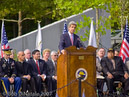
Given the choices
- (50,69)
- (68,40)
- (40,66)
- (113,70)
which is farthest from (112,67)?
(68,40)

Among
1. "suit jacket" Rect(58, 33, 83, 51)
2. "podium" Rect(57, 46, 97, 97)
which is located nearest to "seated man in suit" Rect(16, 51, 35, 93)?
"suit jacket" Rect(58, 33, 83, 51)

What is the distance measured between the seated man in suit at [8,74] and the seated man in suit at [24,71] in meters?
0.21

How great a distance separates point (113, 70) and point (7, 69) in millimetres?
2991

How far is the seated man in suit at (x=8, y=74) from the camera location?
1241cm

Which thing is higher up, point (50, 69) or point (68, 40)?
point (68, 40)

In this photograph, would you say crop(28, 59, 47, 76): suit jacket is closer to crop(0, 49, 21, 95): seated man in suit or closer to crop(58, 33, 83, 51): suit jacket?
crop(0, 49, 21, 95): seated man in suit

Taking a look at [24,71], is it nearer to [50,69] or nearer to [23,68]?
[23,68]

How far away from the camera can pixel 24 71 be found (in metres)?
12.9

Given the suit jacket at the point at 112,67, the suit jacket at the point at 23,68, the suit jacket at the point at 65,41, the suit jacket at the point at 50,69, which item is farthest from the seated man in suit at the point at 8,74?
the suit jacket at the point at 112,67

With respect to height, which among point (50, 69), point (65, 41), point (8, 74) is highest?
point (65, 41)

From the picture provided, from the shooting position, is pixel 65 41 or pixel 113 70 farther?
pixel 113 70

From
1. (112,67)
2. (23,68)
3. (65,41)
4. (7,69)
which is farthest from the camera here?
(112,67)

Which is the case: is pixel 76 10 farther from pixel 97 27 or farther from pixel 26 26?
pixel 26 26

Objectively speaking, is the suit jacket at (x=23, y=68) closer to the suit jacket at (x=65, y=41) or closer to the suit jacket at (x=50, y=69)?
the suit jacket at (x=50, y=69)
